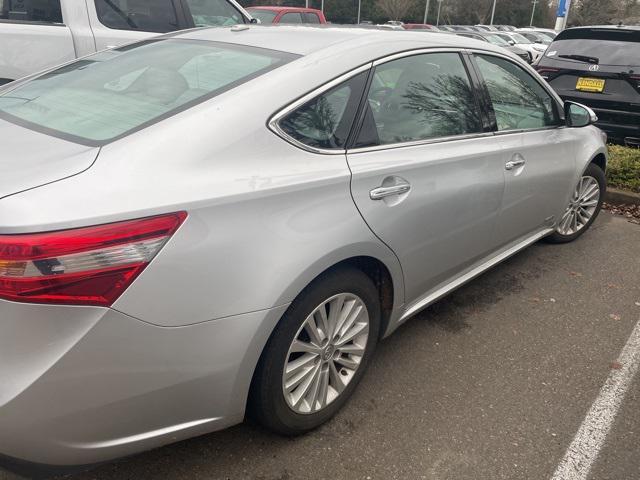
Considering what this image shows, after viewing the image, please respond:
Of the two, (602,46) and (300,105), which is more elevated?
(300,105)

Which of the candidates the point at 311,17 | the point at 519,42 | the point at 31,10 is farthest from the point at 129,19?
the point at 519,42

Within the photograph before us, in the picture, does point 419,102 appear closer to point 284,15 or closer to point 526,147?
point 526,147

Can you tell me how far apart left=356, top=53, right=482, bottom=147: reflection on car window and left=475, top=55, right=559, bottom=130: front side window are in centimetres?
24

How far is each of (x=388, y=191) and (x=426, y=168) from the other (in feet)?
1.00

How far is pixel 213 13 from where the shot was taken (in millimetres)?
6223

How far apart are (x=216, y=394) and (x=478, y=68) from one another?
221 cm

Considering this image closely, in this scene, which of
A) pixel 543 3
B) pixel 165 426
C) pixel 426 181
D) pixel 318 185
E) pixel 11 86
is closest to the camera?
pixel 165 426

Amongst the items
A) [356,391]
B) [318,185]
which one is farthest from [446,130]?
[356,391]

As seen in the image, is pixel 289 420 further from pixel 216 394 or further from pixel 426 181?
pixel 426 181

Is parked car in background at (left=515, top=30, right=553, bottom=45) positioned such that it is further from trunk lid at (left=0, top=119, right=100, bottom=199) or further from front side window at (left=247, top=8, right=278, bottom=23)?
trunk lid at (left=0, top=119, right=100, bottom=199)

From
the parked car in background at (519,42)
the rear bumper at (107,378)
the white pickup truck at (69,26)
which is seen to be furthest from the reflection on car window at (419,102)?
the parked car in background at (519,42)

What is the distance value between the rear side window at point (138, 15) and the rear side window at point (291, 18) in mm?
5147

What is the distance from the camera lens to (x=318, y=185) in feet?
6.51

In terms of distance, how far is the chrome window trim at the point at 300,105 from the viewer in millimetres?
1967
